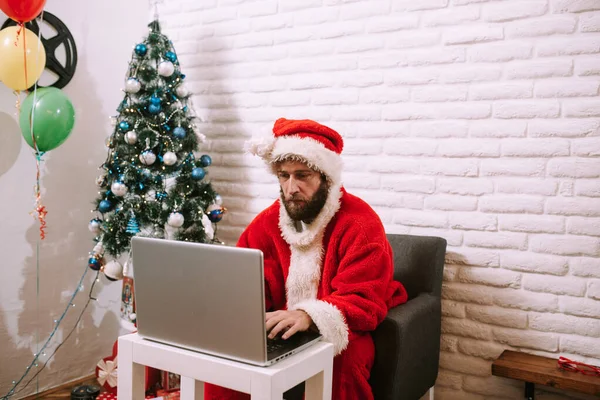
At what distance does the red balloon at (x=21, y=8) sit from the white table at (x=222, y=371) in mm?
1409

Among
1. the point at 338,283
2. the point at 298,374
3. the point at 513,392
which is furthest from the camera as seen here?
the point at 513,392

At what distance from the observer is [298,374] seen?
1404 millimetres

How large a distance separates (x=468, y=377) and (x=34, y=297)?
214 centimetres

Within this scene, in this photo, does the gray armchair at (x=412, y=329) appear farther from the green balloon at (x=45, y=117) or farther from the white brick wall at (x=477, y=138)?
the green balloon at (x=45, y=117)

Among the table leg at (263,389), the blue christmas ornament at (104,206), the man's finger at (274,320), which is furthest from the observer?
the blue christmas ornament at (104,206)

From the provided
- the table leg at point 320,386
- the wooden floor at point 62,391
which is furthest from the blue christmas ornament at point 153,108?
the table leg at point 320,386

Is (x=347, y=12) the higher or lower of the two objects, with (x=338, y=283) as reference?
higher

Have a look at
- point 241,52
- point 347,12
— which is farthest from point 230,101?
point 347,12

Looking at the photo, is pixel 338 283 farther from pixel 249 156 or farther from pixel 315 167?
pixel 249 156

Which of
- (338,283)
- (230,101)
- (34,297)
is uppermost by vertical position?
(230,101)

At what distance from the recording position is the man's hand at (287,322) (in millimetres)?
1531

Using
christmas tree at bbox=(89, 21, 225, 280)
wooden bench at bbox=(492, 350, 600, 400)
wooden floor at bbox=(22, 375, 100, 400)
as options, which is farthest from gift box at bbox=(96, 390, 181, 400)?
wooden bench at bbox=(492, 350, 600, 400)

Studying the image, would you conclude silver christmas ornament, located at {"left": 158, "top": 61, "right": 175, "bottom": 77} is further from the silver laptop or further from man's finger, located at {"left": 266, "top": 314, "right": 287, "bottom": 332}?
man's finger, located at {"left": 266, "top": 314, "right": 287, "bottom": 332}

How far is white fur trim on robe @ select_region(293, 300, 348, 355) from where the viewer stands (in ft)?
5.34
